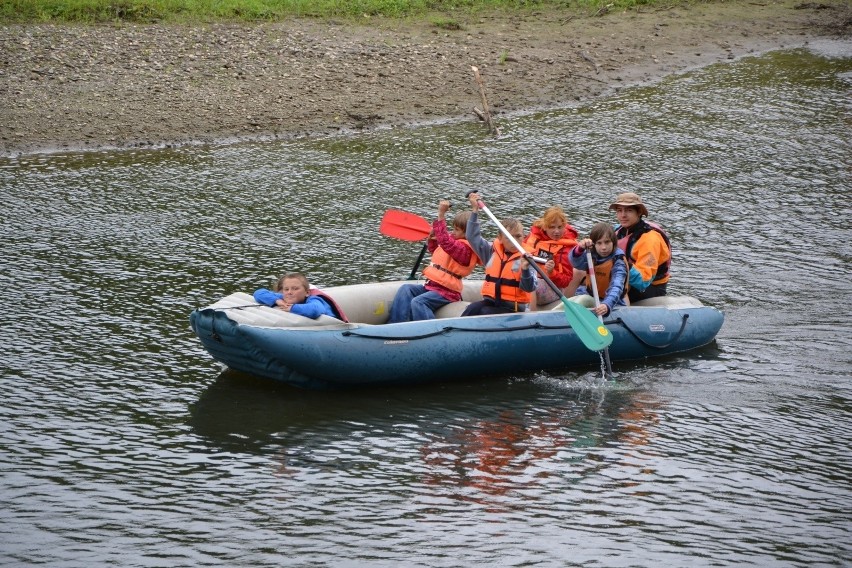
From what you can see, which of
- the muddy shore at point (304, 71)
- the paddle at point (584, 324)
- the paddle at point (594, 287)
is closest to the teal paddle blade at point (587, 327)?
the paddle at point (584, 324)

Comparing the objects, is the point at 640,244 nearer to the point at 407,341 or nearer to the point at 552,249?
the point at 552,249

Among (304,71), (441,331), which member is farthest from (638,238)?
(304,71)

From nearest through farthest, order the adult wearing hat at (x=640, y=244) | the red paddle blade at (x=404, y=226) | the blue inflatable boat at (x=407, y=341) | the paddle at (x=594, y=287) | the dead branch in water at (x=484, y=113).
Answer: the blue inflatable boat at (x=407, y=341)
the paddle at (x=594, y=287)
the adult wearing hat at (x=640, y=244)
the red paddle blade at (x=404, y=226)
the dead branch in water at (x=484, y=113)

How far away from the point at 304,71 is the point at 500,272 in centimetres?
814

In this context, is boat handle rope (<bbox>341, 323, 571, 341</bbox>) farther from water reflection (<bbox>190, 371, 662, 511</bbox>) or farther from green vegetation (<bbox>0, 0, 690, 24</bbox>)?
green vegetation (<bbox>0, 0, 690, 24</bbox>)

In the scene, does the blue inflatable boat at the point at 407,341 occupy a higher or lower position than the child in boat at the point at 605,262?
lower

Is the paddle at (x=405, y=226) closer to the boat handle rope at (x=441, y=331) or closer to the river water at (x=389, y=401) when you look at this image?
the river water at (x=389, y=401)

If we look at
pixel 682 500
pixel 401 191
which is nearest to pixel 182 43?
pixel 401 191

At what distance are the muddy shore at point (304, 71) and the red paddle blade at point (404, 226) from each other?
5499 millimetres

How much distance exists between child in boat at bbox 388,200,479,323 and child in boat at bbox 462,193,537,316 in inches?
4.4

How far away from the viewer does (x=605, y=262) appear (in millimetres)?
7988

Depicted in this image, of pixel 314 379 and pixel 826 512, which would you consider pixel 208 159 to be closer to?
pixel 314 379

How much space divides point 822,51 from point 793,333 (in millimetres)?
11149

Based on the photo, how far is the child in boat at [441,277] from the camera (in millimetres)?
7980
